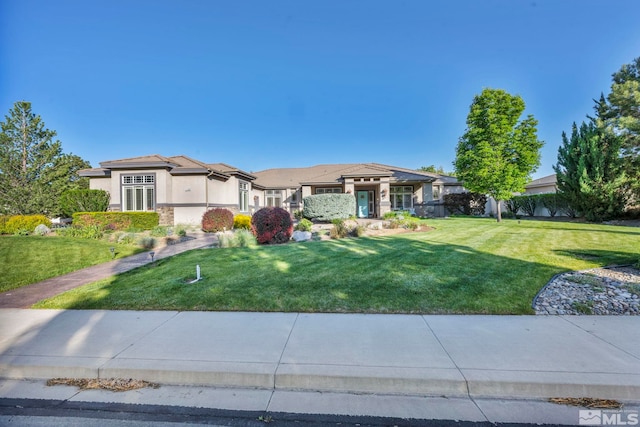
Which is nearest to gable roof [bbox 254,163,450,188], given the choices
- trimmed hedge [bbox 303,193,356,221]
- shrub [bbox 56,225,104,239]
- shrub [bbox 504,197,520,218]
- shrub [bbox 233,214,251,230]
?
trimmed hedge [bbox 303,193,356,221]

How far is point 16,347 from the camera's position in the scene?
366 centimetres

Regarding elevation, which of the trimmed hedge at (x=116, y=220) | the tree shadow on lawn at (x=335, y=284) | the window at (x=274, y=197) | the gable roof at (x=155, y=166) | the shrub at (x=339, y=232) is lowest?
the tree shadow on lawn at (x=335, y=284)

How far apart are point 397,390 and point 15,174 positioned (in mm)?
33232

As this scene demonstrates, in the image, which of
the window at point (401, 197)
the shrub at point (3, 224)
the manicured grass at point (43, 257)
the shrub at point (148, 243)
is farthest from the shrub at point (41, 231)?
the window at point (401, 197)

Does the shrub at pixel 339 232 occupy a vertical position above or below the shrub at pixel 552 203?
below

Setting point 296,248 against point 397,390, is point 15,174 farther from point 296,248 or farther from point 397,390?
point 397,390

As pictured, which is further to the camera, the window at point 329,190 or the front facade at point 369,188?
the window at point 329,190

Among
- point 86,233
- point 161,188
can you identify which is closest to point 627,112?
point 161,188

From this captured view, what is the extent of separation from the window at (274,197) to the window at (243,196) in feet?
16.3

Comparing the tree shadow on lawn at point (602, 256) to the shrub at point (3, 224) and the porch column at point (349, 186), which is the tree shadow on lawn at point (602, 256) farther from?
the shrub at point (3, 224)

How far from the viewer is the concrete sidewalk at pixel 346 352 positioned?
9.43 feet

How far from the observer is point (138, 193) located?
60.8 ft

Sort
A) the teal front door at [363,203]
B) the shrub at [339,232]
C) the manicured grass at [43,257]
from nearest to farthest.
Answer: the manicured grass at [43,257] < the shrub at [339,232] < the teal front door at [363,203]

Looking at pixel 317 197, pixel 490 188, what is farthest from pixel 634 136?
pixel 317 197
